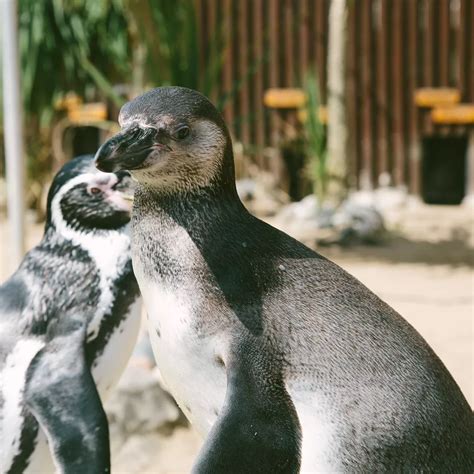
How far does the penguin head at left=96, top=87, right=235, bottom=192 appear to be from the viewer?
163 cm

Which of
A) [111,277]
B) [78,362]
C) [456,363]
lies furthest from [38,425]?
[456,363]

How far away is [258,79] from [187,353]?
9924mm

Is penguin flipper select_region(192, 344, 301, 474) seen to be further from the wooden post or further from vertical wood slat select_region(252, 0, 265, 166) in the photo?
vertical wood slat select_region(252, 0, 265, 166)

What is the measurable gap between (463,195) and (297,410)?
9845mm


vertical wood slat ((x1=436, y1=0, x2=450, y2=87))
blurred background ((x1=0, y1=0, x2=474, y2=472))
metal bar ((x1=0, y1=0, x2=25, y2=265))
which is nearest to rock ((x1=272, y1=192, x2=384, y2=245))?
blurred background ((x1=0, y1=0, x2=474, y2=472))

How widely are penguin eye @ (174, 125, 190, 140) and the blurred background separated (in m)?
5.78

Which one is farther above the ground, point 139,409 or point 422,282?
point 139,409

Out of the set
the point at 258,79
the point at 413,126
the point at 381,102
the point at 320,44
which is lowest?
the point at 413,126

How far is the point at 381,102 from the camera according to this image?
1125 cm

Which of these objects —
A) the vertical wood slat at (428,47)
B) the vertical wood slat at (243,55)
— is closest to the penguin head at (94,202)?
the vertical wood slat at (243,55)

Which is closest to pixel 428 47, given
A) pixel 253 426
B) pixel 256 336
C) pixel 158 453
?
pixel 158 453

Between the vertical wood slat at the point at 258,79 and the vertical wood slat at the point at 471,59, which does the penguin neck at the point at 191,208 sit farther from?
the vertical wood slat at the point at 471,59

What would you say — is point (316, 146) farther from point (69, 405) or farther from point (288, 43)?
point (69, 405)

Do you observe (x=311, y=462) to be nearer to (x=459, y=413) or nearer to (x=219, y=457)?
(x=219, y=457)
